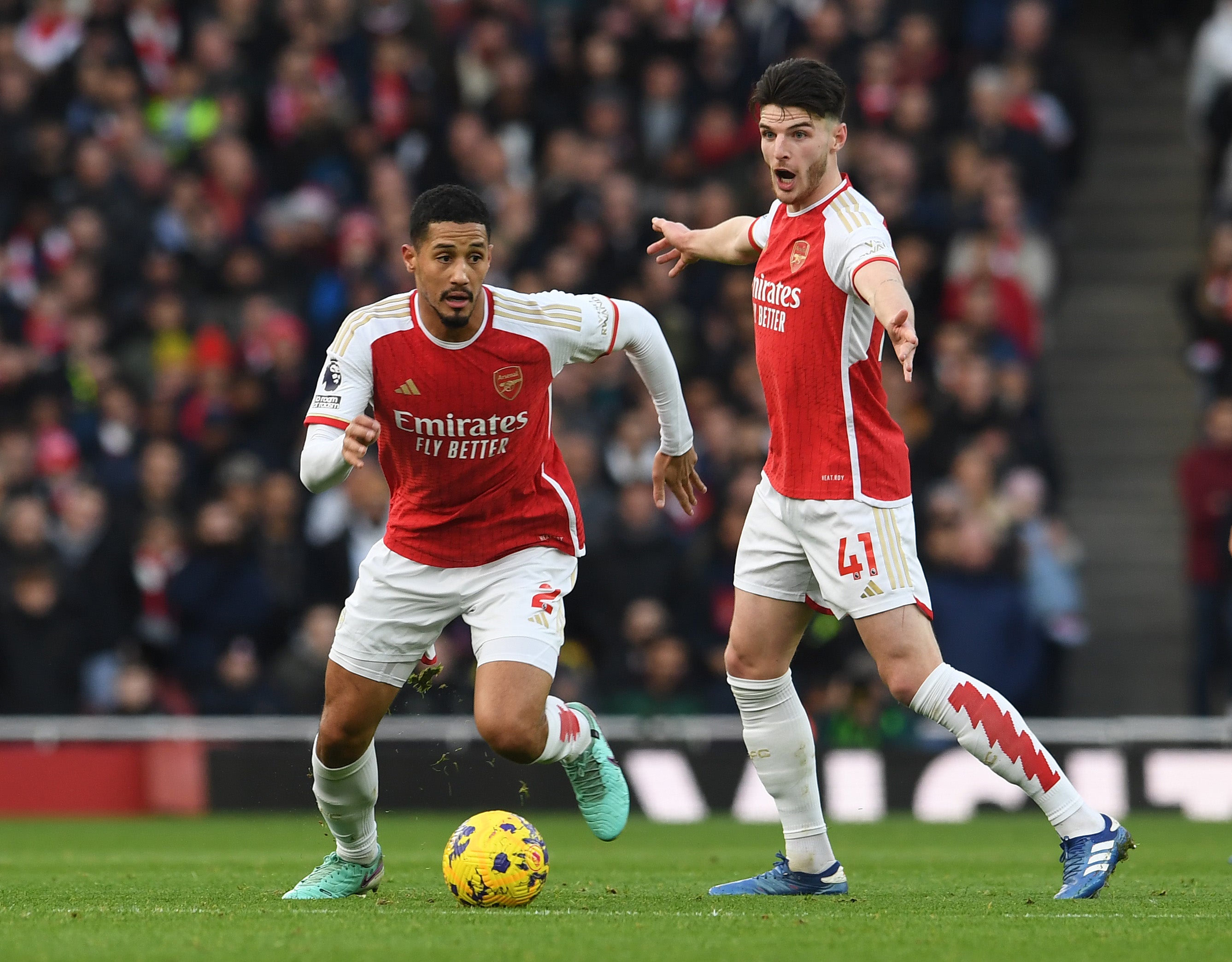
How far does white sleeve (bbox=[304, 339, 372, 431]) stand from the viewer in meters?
6.97

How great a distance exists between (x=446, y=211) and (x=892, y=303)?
162cm

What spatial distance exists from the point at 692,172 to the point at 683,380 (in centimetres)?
229

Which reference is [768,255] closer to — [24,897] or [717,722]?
[24,897]

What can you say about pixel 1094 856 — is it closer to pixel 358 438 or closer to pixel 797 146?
pixel 797 146

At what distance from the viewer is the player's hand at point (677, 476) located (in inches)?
308

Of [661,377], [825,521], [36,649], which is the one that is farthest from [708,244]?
[36,649]

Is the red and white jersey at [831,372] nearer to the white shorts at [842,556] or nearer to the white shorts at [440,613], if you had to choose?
the white shorts at [842,556]

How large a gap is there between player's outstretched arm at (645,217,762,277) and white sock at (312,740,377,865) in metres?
2.17

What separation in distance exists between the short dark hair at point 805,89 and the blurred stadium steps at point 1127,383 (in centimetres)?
908

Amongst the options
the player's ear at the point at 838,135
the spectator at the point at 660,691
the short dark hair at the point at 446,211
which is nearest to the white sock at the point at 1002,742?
the player's ear at the point at 838,135

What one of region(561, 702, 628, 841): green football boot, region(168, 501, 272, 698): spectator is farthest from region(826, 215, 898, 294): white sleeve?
region(168, 501, 272, 698): spectator

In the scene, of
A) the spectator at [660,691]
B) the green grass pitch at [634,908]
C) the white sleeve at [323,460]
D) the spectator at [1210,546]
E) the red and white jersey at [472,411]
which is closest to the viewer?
the green grass pitch at [634,908]

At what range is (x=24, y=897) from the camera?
25.2ft

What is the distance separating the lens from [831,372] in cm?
724
